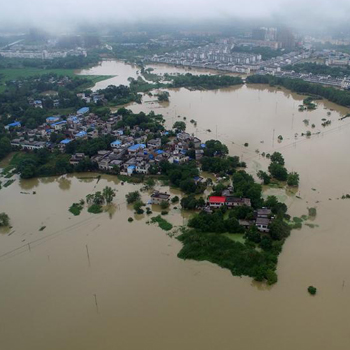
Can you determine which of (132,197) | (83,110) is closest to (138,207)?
(132,197)

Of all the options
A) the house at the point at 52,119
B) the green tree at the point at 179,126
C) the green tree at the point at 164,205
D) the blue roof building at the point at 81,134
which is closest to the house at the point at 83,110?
the house at the point at 52,119

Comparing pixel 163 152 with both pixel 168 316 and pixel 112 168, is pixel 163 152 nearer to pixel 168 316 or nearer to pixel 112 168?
pixel 112 168

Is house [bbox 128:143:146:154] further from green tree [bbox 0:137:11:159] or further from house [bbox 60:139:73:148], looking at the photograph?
green tree [bbox 0:137:11:159]

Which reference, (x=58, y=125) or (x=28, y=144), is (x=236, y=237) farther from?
(x=58, y=125)

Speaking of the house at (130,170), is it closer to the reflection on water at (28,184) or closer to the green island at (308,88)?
the reflection on water at (28,184)

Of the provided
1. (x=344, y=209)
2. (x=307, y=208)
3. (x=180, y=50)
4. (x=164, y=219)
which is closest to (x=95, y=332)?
(x=164, y=219)

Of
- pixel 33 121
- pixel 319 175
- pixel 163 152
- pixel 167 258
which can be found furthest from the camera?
pixel 33 121

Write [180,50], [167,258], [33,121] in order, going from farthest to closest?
[180,50]
[33,121]
[167,258]
